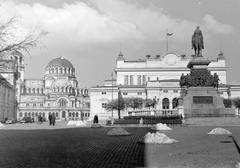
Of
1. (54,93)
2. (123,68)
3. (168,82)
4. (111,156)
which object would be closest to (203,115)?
(111,156)

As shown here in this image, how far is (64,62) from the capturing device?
184 meters

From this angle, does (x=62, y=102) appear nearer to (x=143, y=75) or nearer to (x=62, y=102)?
(x=62, y=102)

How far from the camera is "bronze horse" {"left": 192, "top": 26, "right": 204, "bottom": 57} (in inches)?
1549

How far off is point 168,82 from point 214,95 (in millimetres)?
78697

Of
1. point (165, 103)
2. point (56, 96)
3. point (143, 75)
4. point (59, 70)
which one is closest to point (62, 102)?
point (56, 96)

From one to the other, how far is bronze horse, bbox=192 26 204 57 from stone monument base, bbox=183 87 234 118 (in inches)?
196

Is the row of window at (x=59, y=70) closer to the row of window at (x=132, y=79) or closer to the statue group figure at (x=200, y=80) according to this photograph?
the row of window at (x=132, y=79)

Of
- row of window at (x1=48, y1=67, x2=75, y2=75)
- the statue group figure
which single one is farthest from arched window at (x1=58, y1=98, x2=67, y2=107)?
the statue group figure

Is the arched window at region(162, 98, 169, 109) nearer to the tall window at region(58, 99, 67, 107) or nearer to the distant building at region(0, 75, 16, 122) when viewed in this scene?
the distant building at region(0, 75, 16, 122)

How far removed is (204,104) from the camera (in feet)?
118

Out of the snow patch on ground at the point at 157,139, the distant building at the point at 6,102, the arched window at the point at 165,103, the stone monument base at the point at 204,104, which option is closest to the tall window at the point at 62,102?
the distant building at the point at 6,102

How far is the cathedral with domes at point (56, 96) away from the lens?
15900cm

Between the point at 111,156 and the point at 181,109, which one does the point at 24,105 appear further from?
the point at 111,156

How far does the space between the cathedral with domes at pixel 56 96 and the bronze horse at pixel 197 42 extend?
112 meters
